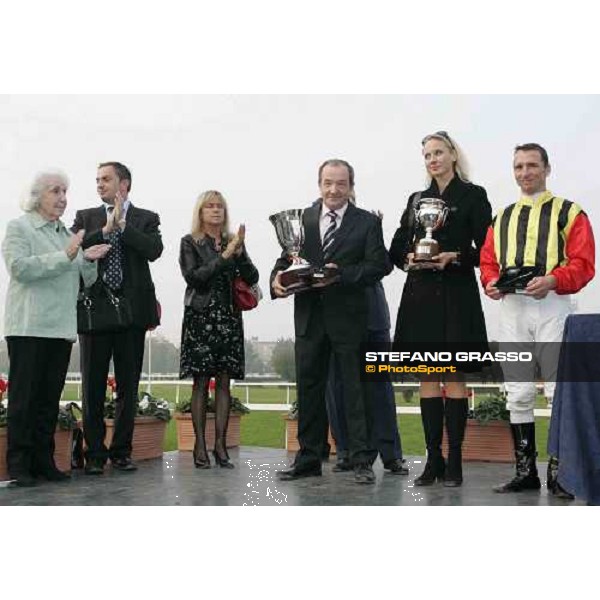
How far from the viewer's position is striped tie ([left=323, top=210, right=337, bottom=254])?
4.14 m

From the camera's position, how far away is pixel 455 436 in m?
3.97

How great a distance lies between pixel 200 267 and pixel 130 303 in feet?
1.49

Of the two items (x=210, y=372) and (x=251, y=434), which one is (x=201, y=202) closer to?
(x=210, y=372)

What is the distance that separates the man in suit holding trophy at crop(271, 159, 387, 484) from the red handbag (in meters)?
0.46

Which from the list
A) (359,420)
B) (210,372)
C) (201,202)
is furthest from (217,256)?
(359,420)

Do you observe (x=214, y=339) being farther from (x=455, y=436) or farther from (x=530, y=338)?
(x=530, y=338)

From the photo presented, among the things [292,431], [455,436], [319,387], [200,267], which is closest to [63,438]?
[200,267]

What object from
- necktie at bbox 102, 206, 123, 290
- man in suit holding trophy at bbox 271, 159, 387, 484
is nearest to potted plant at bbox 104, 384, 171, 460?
necktie at bbox 102, 206, 123, 290

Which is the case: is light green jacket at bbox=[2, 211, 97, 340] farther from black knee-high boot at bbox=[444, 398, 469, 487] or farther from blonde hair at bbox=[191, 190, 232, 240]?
black knee-high boot at bbox=[444, 398, 469, 487]

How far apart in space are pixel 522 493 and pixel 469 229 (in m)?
1.25

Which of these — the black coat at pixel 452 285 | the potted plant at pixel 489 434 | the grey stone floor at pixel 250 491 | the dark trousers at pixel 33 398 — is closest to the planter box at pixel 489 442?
the potted plant at pixel 489 434

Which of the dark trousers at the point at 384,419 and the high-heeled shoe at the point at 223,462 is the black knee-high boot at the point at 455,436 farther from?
the high-heeled shoe at the point at 223,462

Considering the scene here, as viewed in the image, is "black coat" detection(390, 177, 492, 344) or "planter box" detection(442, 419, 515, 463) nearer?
"black coat" detection(390, 177, 492, 344)

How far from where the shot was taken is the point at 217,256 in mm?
4531
